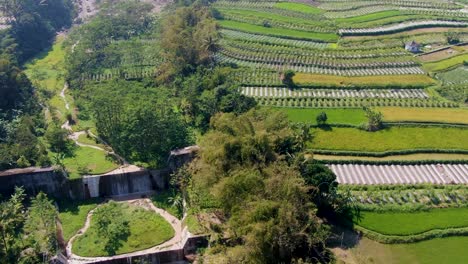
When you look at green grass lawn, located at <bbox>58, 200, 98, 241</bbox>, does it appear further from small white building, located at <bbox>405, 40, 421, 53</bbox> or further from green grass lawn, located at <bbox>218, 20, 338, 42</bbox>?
small white building, located at <bbox>405, 40, 421, 53</bbox>

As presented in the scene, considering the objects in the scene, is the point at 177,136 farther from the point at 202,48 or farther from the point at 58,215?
the point at 202,48

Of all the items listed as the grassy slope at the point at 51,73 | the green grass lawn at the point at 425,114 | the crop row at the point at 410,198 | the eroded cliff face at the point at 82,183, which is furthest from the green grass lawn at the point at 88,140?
the green grass lawn at the point at 425,114

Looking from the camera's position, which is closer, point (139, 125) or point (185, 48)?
point (139, 125)

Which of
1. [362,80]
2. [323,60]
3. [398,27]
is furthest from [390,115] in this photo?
[398,27]

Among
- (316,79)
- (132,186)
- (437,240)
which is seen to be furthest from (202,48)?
(437,240)

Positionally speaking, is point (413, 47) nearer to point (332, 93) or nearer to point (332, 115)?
point (332, 93)

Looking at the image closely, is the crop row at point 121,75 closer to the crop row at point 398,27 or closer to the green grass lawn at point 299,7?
the crop row at point 398,27

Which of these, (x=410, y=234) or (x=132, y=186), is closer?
(x=410, y=234)
